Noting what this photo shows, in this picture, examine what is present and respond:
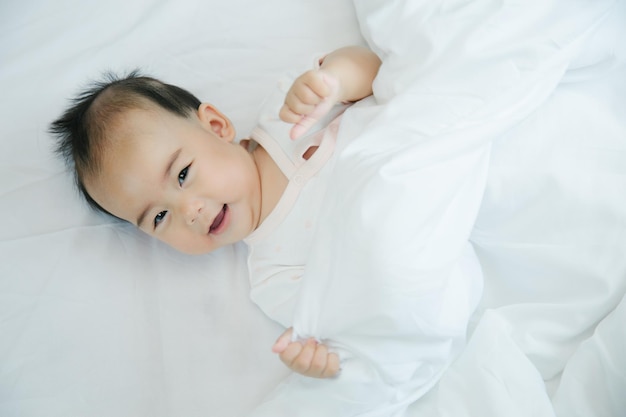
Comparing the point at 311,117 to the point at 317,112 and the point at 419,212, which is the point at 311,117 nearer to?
the point at 317,112

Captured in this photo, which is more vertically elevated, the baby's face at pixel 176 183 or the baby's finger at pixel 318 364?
the baby's face at pixel 176 183

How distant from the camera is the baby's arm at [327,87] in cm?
91

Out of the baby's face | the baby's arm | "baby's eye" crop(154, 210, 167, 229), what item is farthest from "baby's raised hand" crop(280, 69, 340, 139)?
"baby's eye" crop(154, 210, 167, 229)

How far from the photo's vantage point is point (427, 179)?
2.80 feet

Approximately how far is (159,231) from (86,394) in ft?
1.00

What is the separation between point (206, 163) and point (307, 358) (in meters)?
0.37

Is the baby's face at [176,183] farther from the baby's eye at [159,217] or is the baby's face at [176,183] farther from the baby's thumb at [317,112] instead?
the baby's thumb at [317,112]

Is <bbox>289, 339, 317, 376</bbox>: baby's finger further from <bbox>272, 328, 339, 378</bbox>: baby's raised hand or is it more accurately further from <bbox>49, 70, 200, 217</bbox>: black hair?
<bbox>49, 70, 200, 217</bbox>: black hair

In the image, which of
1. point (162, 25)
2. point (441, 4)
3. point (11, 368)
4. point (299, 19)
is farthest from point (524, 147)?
point (11, 368)

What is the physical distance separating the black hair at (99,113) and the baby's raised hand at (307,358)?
1.46 ft

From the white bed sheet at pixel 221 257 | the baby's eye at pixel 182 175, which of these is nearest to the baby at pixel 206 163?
the baby's eye at pixel 182 175

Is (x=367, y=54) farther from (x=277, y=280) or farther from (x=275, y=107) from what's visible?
(x=277, y=280)

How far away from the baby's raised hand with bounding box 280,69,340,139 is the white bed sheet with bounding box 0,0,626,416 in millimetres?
295

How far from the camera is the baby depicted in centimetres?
94
